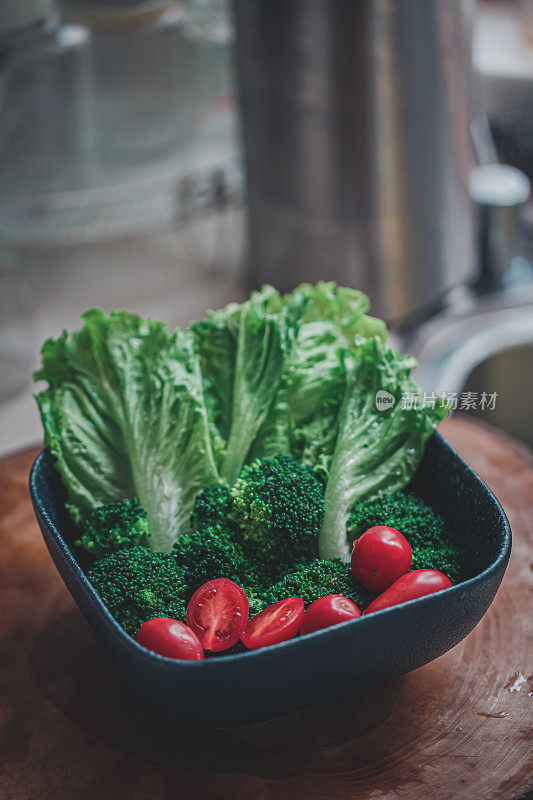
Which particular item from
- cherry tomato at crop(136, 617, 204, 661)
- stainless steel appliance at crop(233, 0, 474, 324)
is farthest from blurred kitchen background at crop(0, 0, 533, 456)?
cherry tomato at crop(136, 617, 204, 661)

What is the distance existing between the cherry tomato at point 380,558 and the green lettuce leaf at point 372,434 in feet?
0.27

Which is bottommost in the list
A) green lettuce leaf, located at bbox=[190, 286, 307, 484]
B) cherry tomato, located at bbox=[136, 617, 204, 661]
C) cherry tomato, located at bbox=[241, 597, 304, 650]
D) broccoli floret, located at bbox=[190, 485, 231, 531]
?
cherry tomato, located at bbox=[241, 597, 304, 650]

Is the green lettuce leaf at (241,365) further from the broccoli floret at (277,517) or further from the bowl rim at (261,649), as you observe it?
the bowl rim at (261,649)

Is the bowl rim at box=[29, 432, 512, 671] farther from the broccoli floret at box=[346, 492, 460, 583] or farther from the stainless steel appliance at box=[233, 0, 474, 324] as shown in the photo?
the stainless steel appliance at box=[233, 0, 474, 324]

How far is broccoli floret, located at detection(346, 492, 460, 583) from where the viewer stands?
3.14 feet

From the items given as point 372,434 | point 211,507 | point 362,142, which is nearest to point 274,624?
point 211,507

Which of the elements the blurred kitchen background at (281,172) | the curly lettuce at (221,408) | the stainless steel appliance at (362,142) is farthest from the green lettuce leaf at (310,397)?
the stainless steel appliance at (362,142)

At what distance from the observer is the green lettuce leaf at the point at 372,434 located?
3.43 feet

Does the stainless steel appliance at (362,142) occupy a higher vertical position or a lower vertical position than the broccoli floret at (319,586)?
higher

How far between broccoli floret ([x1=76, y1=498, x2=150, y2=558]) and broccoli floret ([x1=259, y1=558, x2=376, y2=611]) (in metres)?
0.16

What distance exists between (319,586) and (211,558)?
12 cm

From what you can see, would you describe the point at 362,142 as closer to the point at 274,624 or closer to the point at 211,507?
the point at 211,507

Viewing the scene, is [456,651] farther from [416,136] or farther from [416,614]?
[416,136]

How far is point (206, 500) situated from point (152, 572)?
0.38 feet
